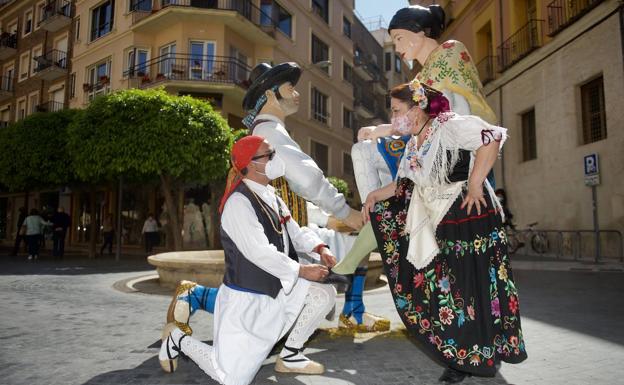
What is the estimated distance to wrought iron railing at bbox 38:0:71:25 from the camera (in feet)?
81.3

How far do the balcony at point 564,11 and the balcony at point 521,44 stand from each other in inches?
22.4

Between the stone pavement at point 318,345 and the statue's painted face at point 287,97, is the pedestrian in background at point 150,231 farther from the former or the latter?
the statue's painted face at point 287,97

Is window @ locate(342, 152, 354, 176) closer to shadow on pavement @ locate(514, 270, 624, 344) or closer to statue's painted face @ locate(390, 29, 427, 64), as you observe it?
shadow on pavement @ locate(514, 270, 624, 344)

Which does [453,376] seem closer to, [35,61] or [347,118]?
[347,118]

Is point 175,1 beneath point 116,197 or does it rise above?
above

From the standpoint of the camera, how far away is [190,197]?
758 inches

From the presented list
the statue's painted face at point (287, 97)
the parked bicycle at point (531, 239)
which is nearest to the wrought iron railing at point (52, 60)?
the parked bicycle at point (531, 239)

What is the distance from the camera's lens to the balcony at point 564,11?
38.1 feet

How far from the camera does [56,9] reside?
25.5 m

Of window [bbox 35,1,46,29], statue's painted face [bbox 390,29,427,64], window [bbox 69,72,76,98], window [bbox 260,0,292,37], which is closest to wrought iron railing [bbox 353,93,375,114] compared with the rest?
window [bbox 260,0,292,37]

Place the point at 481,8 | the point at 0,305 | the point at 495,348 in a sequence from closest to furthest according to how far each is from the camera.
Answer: the point at 495,348, the point at 0,305, the point at 481,8

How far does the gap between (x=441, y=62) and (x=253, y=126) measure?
Result: 140 cm

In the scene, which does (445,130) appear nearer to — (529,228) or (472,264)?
(472,264)

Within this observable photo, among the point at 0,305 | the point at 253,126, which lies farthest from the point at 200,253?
the point at 253,126
